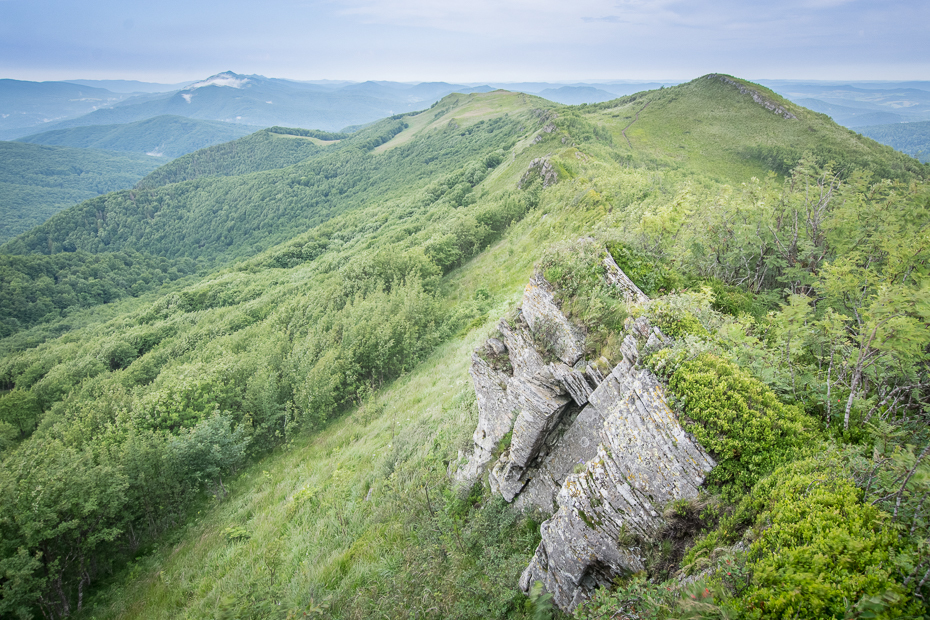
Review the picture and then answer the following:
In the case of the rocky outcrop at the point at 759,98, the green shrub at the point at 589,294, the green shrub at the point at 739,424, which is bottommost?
the green shrub at the point at 739,424

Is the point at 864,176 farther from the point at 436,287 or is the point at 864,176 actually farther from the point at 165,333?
the point at 165,333

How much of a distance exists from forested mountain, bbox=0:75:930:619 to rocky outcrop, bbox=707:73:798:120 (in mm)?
77598

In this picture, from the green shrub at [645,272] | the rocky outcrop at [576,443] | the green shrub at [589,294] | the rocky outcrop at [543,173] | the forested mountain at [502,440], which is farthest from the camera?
the rocky outcrop at [543,173]

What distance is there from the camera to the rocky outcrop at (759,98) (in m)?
84.6

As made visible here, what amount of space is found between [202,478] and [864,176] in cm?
3101

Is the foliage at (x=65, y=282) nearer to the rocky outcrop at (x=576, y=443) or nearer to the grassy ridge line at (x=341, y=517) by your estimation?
the grassy ridge line at (x=341, y=517)

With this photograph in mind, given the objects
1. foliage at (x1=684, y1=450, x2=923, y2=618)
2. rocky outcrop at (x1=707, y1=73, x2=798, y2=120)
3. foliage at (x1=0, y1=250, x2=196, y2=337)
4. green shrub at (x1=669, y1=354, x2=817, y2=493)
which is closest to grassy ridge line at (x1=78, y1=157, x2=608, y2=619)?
green shrub at (x1=669, y1=354, x2=817, y2=493)

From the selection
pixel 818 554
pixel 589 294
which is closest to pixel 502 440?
pixel 589 294

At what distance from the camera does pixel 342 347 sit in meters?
25.8

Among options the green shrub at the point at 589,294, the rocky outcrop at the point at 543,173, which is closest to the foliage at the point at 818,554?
the green shrub at the point at 589,294

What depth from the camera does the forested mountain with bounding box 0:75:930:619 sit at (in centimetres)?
502

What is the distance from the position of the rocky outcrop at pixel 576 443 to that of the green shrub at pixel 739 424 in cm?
28

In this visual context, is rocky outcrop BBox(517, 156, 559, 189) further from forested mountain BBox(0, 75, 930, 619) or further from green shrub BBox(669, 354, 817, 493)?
green shrub BBox(669, 354, 817, 493)

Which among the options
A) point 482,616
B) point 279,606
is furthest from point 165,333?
point 482,616
